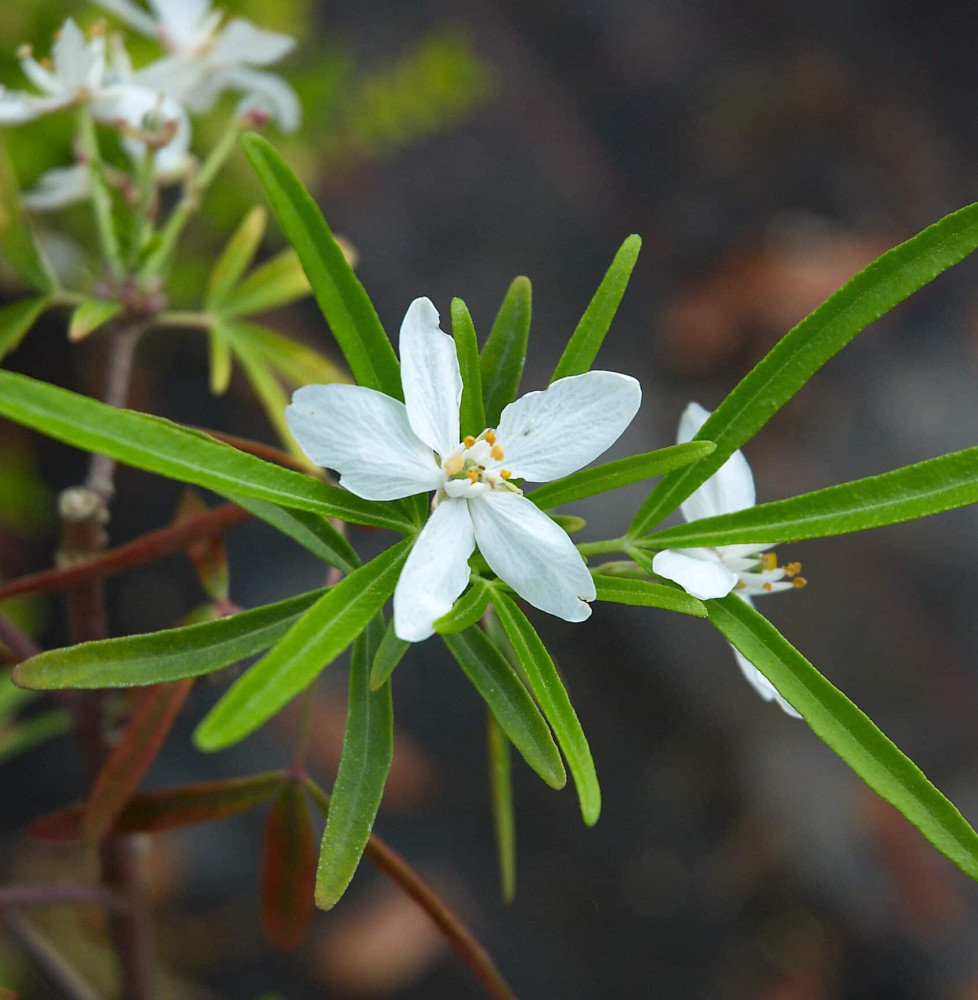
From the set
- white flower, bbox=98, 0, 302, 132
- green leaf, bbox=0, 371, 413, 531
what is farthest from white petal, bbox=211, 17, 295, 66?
green leaf, bbox=0, 371, 413, 531

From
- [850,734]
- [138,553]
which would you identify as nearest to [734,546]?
[850,734]

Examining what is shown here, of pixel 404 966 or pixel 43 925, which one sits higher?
pixel 43 925

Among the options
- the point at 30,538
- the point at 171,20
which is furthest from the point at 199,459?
the point at 30,538

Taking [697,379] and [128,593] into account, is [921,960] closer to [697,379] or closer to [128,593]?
A: [697,379]

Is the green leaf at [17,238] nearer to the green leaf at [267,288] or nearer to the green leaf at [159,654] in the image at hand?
the green leaf at [267,288]

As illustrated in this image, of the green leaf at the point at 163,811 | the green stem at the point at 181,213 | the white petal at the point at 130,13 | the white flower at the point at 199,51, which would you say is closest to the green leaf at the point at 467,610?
the green leaf at the point at 163,811
